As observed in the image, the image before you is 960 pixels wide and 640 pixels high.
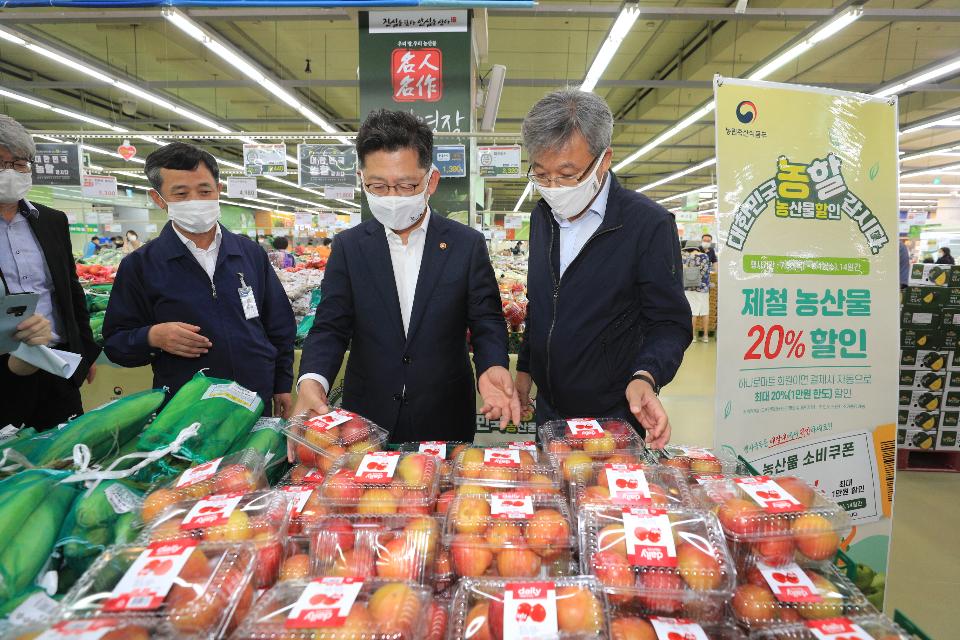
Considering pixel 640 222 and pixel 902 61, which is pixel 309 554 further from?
pixel 902 61

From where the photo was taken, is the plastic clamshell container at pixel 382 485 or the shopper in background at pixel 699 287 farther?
the shopper in background at pixel 699 287

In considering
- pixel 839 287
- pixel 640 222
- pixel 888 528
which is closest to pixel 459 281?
pixel 640 222

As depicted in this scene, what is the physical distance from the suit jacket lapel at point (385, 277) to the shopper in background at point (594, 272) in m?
0.54

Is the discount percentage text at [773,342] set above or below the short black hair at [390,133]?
below

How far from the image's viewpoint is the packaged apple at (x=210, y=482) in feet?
3.50

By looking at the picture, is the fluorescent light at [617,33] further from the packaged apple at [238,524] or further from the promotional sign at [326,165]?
the packaged apple at [238,524]

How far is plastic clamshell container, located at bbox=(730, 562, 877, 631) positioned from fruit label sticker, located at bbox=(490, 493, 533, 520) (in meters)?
0.38

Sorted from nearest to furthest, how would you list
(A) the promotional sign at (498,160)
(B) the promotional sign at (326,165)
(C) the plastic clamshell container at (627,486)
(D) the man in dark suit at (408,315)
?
A: (C) the plastic clamshell container at (627,486) < (D) the man in dark suit at (408,315) < (A) the promotional sign at (498,160) < (B) the promotional sign at (326,165)

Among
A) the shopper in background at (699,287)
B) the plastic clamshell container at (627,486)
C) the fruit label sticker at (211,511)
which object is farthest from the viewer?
the shopper in background at (699,287)

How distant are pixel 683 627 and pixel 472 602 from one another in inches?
12.8

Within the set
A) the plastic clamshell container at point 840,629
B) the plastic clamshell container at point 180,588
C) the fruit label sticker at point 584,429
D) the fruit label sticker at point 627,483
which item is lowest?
the plastic clamshell container at point 840,629

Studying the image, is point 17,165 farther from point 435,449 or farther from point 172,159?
point 435,449

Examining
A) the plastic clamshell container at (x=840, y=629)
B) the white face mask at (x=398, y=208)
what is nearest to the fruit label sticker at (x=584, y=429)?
the plastic clamshell container at (x=840, y=629)

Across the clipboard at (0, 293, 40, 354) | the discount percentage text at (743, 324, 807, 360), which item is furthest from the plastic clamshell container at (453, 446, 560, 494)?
the discount percentage text at (743, 324, 807, 360)
